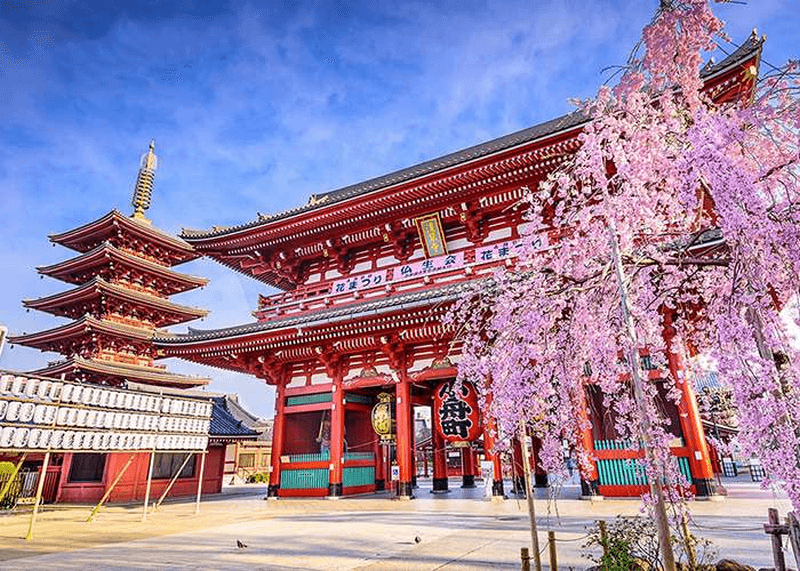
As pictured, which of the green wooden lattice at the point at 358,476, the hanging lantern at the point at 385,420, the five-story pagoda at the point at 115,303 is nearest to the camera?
the hanging lantern at the point at 385,420

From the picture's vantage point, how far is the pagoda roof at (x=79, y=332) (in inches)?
795

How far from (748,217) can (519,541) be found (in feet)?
17.1

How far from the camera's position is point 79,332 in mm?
20516

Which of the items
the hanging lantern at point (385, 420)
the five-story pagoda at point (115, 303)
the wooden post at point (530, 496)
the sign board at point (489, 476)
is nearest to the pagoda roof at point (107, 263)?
the five-story pagoda at point (115, 303)

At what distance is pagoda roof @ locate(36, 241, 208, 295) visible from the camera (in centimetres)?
2192

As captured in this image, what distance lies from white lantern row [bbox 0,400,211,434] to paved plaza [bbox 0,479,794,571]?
2.10 m

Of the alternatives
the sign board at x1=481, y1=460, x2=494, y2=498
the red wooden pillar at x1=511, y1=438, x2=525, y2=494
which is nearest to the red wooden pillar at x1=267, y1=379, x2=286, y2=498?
the sign board at x1=481, y1=460, x2=494, y2=498

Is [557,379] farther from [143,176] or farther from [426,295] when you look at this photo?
[143,176]

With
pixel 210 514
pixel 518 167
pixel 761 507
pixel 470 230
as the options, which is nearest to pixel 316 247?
pixel 470 230

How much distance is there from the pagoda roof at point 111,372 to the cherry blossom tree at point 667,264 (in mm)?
20000

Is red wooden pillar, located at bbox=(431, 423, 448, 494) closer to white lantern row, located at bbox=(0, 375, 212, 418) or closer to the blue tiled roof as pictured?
white lantern row, located at bbox=(0, 375, 212, 418)

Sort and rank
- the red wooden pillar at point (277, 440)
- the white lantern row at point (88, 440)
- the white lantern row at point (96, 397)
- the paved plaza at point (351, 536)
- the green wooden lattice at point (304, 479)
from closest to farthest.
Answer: the paved plaza at point (351, 536) → the white lantern row at point (88, 440) → the white lantern row at point (96, 397) → the green wooden lattice at point (304, 479) → the red wooden pillar at point (277, 440)

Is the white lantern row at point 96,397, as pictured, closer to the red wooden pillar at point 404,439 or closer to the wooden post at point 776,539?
the red wooden pillar at point 404,439

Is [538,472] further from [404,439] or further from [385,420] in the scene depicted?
[385,420]
